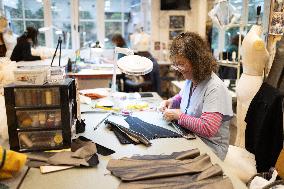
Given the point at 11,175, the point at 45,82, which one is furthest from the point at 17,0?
the point at 11,175

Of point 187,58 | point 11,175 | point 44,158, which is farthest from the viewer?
point 187,58

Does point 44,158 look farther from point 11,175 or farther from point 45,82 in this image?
point 45,82

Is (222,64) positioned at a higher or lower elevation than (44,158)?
higher

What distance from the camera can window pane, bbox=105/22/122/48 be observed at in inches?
238

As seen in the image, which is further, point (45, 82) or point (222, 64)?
point (222, 64)

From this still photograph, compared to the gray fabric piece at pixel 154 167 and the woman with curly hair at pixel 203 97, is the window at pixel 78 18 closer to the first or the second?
the woman with curly hair at pixel 203 97

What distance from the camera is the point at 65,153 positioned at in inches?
53.0

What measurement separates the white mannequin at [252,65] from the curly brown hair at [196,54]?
29.7 inches

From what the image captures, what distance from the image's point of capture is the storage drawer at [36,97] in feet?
4.53

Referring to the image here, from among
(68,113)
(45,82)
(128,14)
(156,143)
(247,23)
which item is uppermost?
(128,14)

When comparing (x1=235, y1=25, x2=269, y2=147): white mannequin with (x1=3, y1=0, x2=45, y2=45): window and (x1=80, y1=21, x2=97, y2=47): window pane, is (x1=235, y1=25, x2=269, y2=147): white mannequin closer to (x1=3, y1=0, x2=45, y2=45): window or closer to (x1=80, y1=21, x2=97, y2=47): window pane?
(x1=80, y1=21, x2=97, y2=47): window pane

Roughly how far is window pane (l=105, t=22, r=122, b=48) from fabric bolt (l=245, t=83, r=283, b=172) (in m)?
4.47

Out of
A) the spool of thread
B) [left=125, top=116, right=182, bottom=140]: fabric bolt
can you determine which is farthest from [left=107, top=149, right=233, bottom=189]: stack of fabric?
the spool of thread

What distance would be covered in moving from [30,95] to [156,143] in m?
0.68
